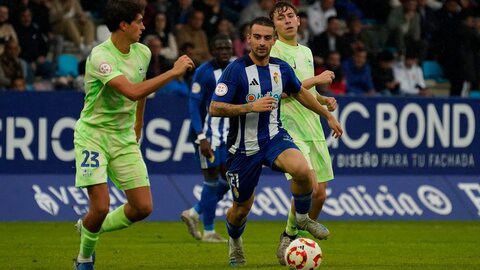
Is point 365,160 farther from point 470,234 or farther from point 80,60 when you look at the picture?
point 80,60

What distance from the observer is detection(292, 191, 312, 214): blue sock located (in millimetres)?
11555

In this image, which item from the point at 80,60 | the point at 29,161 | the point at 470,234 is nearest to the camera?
the point at 470,234

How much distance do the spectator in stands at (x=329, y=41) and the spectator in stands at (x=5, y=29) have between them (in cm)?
573

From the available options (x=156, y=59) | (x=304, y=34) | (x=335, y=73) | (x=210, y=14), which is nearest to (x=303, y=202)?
(x=156, y=59)

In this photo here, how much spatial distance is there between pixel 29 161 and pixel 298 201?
7.87 metres

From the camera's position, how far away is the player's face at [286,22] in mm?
12539

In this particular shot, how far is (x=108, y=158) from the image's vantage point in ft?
34.9

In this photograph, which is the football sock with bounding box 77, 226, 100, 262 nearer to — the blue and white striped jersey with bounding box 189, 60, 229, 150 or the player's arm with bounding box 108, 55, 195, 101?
the player's arm with bounding box 108, 55, 195, 101

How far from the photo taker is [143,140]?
18922mm

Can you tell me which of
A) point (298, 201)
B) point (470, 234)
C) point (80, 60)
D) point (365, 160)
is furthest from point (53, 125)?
point (298, 201)

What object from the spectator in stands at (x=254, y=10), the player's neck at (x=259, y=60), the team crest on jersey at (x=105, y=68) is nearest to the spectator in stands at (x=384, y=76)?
the spectator in stands at (x=254, y=10)

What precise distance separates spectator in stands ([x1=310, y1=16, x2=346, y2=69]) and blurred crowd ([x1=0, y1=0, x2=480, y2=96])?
19 millimetres

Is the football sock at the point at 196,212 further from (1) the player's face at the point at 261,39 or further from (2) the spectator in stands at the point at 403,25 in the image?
(2) the spectator in stands at the point at 403,25

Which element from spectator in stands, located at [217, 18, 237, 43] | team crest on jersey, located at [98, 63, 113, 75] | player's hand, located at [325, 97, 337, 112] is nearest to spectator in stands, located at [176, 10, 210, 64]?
spectator in stands, located at [217, 18, 237, 43]
